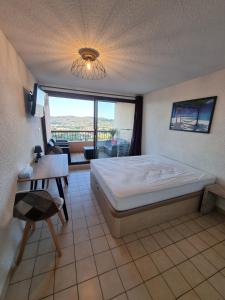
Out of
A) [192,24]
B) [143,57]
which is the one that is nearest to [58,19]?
[143,57]

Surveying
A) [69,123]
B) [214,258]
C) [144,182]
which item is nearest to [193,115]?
[144,182]

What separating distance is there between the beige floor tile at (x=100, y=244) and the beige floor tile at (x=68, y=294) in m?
0.39

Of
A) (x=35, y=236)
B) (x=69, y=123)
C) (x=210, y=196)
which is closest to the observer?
(x=35, y=236)

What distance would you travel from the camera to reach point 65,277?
1.25 m

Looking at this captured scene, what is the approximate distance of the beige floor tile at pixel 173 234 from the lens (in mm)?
1704

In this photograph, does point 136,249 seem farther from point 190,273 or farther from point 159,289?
point 190,273

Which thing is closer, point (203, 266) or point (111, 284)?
point (111, 284)

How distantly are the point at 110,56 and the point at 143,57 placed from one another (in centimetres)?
47

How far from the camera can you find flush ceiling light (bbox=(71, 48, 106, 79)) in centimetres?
167

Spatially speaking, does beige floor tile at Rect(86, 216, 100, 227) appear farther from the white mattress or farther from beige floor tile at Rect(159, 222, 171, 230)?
beige floor tile at Rect(159, 222, 171, 230)

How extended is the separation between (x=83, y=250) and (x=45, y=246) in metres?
0.47

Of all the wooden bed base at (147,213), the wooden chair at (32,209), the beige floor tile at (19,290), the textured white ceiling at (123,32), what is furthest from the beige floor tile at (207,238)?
the textured white ceiling at (123,32)

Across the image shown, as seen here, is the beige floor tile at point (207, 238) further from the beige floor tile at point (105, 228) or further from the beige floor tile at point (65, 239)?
the beige floor tile at point (65, 239)

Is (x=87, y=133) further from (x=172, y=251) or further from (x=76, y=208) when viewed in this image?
(x=172, y=251)
